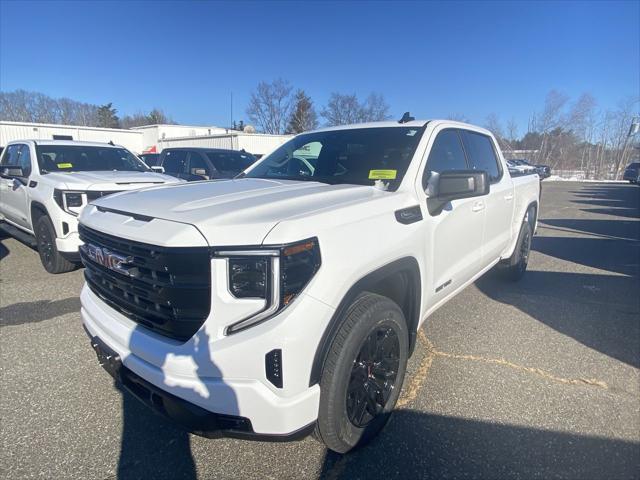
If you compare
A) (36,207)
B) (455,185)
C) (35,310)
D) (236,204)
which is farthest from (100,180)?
(455,185)

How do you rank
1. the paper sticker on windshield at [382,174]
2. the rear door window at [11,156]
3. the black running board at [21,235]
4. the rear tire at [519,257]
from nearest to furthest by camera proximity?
the paper sticker on windshield at [382,174] → the rear tire at [519,257] → the black running board at [21,235] → the rear door window at [11,156]

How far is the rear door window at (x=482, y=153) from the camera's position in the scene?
12.1 ft

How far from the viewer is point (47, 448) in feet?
7.50

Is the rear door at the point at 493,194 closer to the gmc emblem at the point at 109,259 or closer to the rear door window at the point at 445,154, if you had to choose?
the rear door window at the point at 445,154

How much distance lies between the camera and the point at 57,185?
4906mm

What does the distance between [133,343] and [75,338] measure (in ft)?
7.11

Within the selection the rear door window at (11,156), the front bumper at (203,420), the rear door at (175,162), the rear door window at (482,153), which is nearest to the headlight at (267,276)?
the front bumper at (203,420)

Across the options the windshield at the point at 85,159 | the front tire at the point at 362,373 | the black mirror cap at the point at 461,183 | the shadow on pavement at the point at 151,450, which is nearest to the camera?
the front tire at the point at 362,373

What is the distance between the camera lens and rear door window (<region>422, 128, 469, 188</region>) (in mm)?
2928

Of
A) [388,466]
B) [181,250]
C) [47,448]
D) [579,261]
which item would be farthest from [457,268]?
[579,261]

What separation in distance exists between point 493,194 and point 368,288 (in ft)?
7.55

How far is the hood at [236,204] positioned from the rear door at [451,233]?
0.57m

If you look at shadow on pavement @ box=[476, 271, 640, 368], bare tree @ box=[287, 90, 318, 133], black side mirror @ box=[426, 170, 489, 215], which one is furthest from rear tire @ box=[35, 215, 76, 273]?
bare tree @ box=[287, 90, 318, 133]

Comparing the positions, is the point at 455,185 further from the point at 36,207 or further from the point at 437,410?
the point at 36,207
